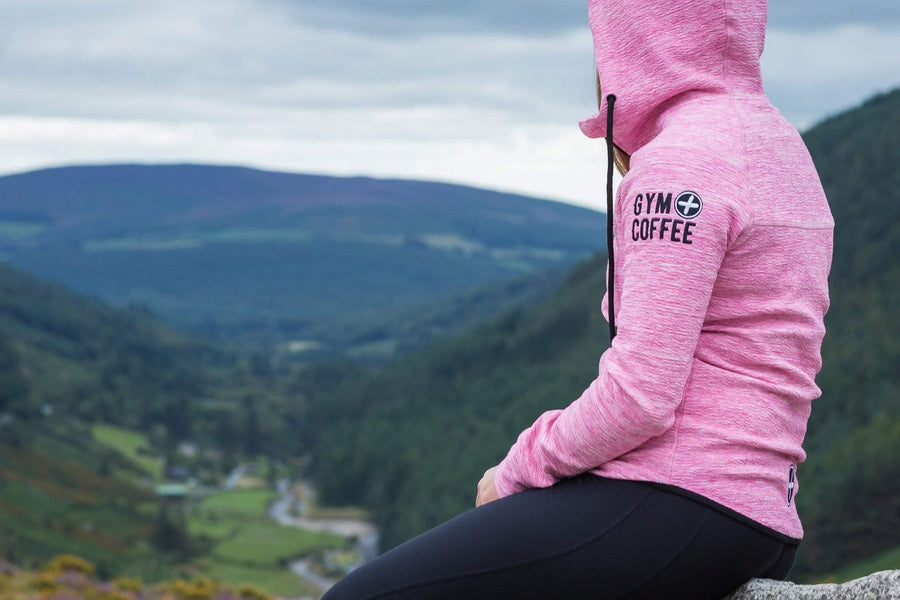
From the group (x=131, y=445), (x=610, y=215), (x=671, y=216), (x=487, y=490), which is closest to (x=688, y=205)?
(x=671, y=216)

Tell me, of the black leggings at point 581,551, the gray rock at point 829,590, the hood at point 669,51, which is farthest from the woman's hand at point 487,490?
the hood at point 669,51

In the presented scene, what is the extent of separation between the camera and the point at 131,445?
359 ft

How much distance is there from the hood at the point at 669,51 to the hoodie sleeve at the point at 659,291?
1.09ft

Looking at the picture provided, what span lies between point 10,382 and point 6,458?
61.3 ft

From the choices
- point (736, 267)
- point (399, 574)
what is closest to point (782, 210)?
point (736, 267)

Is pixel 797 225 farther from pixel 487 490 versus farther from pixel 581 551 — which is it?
pixel 487 490

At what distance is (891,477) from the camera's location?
1748 inches

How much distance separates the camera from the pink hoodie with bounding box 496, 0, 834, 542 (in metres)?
2.35

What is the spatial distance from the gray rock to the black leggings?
0.15 feet

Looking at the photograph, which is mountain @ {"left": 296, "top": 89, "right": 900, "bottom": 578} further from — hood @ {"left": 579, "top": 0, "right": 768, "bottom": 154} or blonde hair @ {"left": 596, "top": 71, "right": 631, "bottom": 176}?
hood @ {"left": 579, "top": 0, "right": 768, "bottom": 154}

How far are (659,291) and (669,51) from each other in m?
0.65

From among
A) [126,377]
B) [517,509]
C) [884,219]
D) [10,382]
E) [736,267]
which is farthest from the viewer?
[126,377]

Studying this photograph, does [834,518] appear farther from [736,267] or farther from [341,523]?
[341,523]

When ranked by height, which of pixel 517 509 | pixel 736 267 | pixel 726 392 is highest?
pixel 736 267
